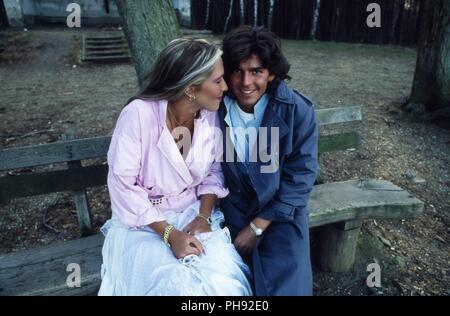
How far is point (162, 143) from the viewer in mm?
2217

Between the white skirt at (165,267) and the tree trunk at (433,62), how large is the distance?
15.9 feet

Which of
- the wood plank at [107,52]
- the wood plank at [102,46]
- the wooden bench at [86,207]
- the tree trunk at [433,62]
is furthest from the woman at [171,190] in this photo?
the wood plank at [102,46]

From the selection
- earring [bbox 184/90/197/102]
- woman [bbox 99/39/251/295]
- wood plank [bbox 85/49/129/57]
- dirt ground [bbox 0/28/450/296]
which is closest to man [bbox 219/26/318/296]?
woman [bbox 99/39/251/295]

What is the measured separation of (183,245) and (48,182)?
125 centimetres

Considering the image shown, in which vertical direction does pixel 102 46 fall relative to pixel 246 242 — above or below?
above

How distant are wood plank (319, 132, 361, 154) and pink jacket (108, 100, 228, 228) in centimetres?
138

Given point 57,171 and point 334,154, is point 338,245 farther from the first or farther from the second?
point 57,171

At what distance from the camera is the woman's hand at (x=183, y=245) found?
2.02m

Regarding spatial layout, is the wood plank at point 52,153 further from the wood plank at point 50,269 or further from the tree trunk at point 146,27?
the tree trunk at point 146,27

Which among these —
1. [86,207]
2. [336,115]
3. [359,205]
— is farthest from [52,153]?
[336,115]

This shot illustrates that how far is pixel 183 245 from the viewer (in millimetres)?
2035

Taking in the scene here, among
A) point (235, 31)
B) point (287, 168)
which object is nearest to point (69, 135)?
point (235, 31)

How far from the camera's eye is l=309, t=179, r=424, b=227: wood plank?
9.18 ft

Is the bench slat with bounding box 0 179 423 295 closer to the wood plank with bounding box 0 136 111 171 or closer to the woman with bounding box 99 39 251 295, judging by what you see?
→ the woman with bounding box 99 39 251 295
